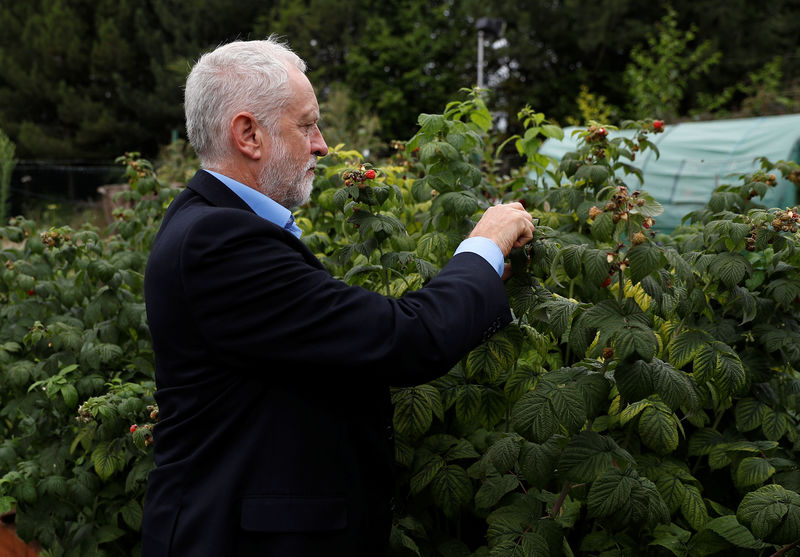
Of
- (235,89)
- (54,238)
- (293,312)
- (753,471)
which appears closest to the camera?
(293,312)

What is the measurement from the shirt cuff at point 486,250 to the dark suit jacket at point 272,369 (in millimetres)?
41

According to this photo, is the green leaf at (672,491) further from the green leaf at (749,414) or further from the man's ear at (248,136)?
the man's ear at (248,136)

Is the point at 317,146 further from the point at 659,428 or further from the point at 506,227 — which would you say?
the point at 659,428

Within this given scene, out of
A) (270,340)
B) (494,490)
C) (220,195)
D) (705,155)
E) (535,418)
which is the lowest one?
(705,155)

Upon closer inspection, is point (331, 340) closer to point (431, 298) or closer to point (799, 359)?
point (431, 298)

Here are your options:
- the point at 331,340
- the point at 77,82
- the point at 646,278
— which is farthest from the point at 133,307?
the point at 77,82

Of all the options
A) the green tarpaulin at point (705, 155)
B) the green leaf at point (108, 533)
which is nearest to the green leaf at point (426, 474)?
the green leaf at point (108, 533)

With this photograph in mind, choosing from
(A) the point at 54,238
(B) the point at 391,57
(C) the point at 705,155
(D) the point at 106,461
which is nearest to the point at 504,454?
(D) the point at 106,461

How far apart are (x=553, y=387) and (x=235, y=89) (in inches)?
40.9

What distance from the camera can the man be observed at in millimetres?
1447

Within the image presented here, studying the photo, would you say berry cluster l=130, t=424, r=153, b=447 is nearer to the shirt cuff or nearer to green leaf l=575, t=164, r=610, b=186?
the shirt cuff

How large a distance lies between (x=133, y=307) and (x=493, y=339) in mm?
1567

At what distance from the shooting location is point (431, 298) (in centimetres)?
149

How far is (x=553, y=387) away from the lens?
6.15 ft
